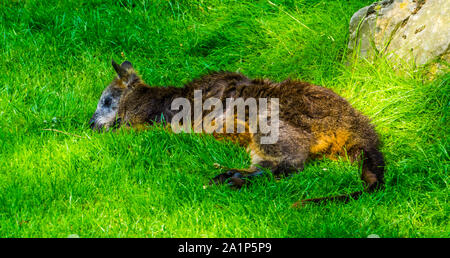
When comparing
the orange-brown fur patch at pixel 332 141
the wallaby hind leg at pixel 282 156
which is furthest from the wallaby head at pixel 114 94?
the orange-brown fur patch at pixel 332 141

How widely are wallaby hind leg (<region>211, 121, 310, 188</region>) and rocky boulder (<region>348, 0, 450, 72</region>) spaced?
1.67 meters

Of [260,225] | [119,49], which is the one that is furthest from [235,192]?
[119,49]

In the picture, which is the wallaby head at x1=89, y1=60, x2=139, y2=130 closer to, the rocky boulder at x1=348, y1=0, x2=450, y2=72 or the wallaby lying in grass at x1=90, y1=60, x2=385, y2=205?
the wallaby lying in grass at x1=90, y1=60, x2=385, y2=205

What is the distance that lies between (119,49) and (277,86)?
269cm

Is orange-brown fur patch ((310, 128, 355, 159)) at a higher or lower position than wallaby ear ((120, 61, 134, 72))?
lower

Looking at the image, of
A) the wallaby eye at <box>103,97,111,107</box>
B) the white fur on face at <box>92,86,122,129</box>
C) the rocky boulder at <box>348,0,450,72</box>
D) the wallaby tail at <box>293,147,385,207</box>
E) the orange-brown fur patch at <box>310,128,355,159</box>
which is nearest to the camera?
the wallaby tail at <box>293,147,385,207</box>

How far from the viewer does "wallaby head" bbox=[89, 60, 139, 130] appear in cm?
544

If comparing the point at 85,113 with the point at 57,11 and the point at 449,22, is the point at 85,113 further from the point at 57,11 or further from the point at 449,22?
the point at 449,22

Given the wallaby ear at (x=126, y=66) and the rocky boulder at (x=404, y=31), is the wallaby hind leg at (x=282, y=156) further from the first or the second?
the wallaby ear at (x=126, y=66)

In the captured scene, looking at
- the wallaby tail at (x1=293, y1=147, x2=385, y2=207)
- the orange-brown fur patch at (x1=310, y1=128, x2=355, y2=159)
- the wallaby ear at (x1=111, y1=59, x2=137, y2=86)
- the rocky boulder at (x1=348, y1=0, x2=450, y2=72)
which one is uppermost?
the rocky boulder at (x1=348, y1=0, x2=450, y2=72)

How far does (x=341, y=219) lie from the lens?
12.0ft

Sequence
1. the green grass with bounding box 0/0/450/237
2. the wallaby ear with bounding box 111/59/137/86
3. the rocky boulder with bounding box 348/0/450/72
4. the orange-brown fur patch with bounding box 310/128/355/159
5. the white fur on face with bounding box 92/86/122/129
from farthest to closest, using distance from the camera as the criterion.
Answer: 1. the wallaby ear with bounding box 111/59/137/86
2. the white fur on face with bounding box 92/86/122/129
3. the rocky boulder with bounding box 348/0/450/72
4. the orange-brown fur patch with bounding box 310/128/355/159
5. the green grass with bounding box 0/0/450/237

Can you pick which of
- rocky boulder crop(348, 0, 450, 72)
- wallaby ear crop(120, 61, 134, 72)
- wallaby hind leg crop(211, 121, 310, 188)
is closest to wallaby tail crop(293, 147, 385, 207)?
wallaby hind leg crop(211, 121, 310, 188)

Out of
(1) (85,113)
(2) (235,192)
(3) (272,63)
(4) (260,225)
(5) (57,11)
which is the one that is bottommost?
(4) (260,225)
